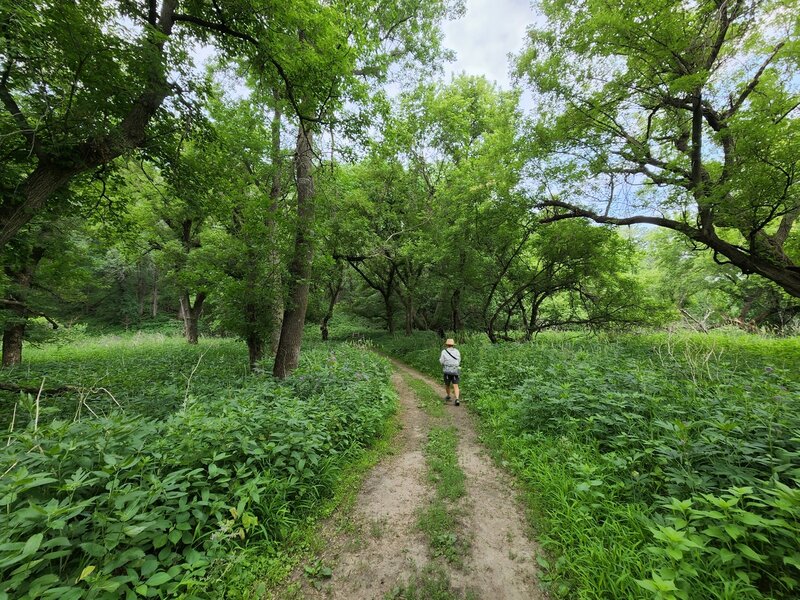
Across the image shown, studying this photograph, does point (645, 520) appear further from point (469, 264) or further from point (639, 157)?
point (469, 264)

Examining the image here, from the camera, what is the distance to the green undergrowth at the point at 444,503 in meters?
2.93

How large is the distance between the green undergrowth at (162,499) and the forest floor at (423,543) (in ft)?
1.32

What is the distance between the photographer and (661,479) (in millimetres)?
2930

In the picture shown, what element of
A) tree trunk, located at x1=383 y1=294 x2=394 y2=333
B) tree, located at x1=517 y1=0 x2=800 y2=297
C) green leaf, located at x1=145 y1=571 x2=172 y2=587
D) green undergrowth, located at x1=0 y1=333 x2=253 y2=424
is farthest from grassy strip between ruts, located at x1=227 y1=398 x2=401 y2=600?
tree trunk, located at x1=383 y1=294 x2=394 y2=333

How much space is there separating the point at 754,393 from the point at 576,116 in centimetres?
767

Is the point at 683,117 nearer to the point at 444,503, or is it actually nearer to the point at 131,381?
the point at 444,503

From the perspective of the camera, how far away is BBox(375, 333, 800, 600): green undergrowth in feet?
6.53

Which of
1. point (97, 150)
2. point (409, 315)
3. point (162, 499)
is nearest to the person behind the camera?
point (162, 499)

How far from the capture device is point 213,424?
125 inches

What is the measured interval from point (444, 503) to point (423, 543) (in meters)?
0.66

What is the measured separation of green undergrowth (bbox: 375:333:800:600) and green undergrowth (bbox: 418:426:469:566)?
82 cm

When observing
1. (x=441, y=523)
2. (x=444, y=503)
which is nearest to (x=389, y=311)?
(x=444, y=503)

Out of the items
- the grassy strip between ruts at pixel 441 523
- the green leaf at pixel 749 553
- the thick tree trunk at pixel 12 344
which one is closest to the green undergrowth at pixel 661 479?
the green leaf at pixel 749 553

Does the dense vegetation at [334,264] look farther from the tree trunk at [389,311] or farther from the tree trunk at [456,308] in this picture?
the tree trunk at [389,311]
